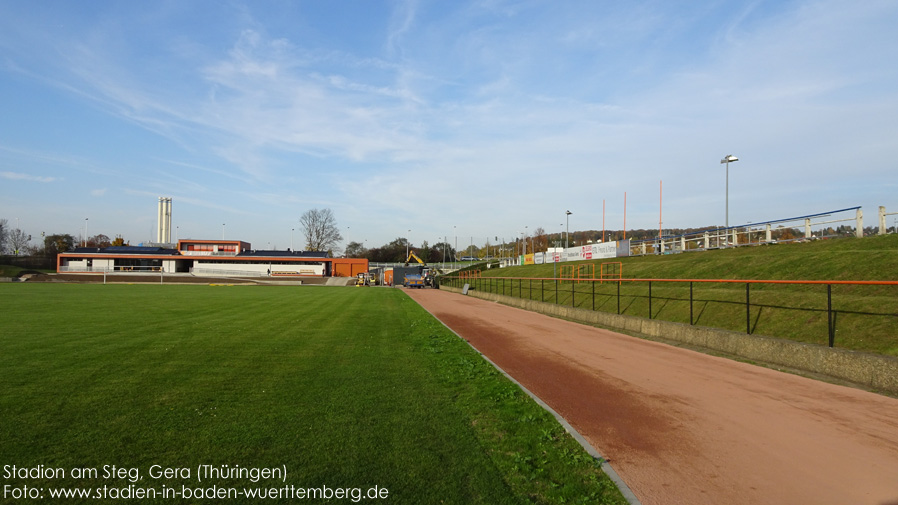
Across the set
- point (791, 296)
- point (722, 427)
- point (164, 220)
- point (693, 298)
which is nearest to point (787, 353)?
point (791, 296)

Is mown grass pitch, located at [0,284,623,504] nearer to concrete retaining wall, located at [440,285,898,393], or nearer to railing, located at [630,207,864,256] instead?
concrete retaining wall, located at [440,285,898,393]

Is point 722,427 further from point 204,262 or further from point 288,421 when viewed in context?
point 204,262

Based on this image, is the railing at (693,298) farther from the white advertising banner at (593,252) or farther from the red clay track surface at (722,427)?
the white advertising banner at (593,252)

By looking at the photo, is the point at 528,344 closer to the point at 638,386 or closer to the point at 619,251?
the point at 638,386

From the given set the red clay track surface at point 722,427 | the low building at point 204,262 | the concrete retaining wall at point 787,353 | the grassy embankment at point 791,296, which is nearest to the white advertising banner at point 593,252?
the grassy embankment at point 791,296

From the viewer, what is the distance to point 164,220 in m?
119

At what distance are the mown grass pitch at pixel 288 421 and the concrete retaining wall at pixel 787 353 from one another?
593cm

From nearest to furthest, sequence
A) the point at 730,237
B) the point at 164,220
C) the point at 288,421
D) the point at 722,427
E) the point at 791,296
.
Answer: the point at 288,421, the point at 722,427, the point at 791,296, the point at 730,237, the point at 164,220

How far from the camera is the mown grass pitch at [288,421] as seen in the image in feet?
13.5

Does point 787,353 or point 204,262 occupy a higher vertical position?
point 204,262

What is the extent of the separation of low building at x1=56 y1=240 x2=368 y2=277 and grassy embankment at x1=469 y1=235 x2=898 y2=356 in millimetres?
67272

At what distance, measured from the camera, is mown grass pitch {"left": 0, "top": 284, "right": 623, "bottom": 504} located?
411cm

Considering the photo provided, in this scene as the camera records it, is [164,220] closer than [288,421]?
No

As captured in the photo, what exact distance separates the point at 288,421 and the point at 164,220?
132065mm
